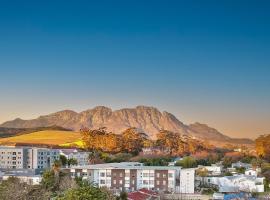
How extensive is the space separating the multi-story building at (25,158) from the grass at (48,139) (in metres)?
12.8

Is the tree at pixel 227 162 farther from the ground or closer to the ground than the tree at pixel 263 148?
closer to the ground

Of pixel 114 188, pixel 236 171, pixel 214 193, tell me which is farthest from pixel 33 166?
pixel 214 193

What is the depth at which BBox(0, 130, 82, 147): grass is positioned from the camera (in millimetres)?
58344

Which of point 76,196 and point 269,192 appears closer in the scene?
point 76,196

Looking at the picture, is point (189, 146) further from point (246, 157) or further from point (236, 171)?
point (236, 171)

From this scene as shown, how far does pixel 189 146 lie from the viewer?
49.4 m

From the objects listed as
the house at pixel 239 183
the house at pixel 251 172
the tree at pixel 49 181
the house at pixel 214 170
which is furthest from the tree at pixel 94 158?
the tree at pixel 49 181

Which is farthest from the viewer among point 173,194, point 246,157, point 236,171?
point 246,157

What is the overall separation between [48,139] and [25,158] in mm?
19926

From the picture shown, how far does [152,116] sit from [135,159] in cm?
4569

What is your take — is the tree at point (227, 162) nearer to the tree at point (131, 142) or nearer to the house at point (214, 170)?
the house at point (214, 170)

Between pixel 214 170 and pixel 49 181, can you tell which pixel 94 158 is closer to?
pixel 214 170

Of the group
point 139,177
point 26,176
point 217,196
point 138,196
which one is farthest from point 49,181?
point 217,196

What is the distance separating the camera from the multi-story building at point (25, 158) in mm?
41781
